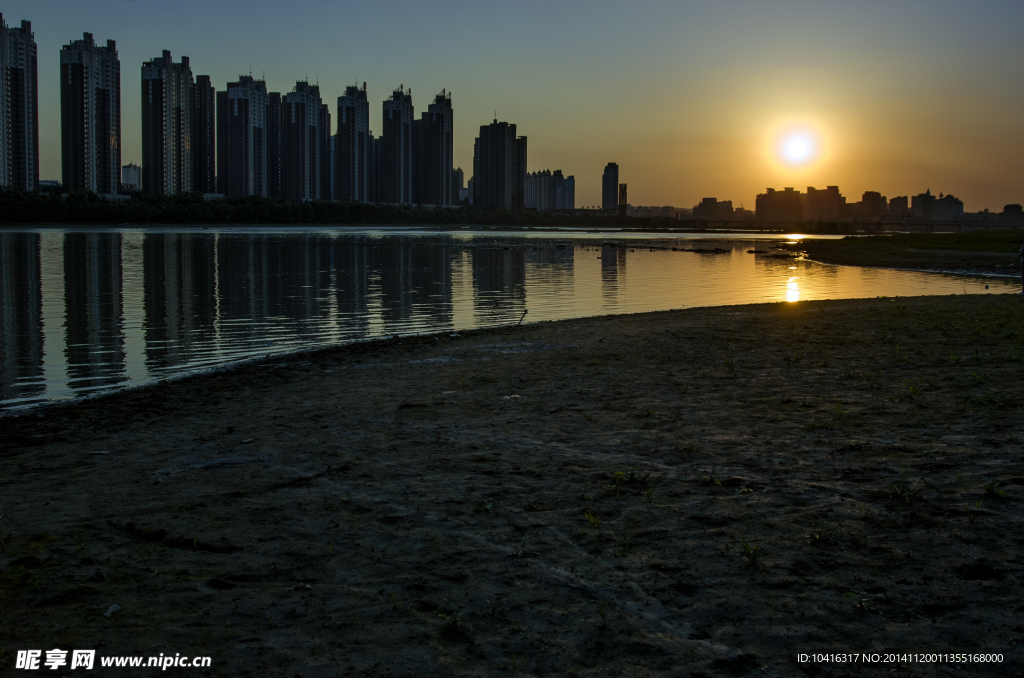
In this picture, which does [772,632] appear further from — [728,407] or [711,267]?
[711,267]

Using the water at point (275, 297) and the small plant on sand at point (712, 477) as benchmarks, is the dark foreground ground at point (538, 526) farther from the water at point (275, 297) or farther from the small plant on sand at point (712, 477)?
the water at point (275, 297)

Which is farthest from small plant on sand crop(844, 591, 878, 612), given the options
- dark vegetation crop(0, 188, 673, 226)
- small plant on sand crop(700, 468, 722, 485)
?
dark vegetation crop(0, 188, 673, 226)

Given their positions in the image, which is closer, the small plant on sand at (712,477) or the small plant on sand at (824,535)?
the small plant on sand at (824,535)

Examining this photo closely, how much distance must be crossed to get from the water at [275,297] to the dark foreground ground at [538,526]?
21.0ft

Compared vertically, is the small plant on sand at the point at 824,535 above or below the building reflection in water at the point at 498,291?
below

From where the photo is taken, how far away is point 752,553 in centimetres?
598

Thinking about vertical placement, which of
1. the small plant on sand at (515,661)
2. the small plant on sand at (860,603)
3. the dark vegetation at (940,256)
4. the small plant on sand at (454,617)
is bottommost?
the small plant on sand at (515,661)

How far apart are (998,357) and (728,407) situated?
18.9 ft

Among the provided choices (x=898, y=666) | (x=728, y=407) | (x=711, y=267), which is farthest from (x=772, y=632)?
(x=711, y=267)

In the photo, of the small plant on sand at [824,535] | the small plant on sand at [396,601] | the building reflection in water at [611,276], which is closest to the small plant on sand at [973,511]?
the small plant on sand at [824,535]

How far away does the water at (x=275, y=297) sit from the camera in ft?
62.2

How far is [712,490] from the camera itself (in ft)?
24.5

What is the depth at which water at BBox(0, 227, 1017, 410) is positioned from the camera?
1895 cm

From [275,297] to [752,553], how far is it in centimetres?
3049
